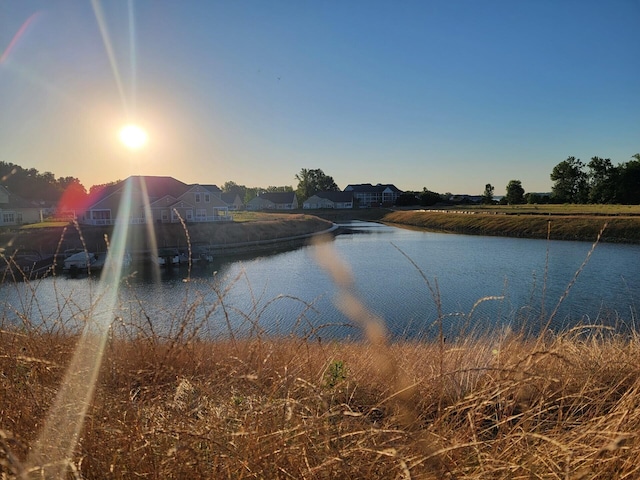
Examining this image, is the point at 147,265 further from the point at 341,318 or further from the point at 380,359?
the point at 380,359

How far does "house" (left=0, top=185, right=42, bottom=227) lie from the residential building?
64086mm

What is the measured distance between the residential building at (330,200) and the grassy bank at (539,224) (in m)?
33.9

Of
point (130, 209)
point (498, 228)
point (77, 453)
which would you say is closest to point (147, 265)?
point (130, 209)

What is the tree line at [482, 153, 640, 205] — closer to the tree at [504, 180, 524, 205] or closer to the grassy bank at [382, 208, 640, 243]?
the tree at [504, 180, 524, 205]

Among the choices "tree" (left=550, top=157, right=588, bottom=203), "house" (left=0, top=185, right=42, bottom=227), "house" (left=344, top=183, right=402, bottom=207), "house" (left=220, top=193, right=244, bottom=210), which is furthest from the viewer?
"house" (left=344, top=183, right=402, bottom=207)

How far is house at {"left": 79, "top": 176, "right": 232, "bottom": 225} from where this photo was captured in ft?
145

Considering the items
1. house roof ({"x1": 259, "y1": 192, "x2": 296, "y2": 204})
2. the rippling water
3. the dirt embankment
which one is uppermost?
house roof ({"x1": 259, "y1": 192, "x2": 296, "y2": 204})

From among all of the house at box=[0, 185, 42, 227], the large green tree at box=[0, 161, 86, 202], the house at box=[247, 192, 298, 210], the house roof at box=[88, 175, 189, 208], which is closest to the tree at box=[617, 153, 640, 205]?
the house at box=[247, 192, 298, 210]

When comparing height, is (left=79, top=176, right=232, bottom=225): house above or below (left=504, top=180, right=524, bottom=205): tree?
below

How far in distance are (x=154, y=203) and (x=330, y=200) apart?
198ft

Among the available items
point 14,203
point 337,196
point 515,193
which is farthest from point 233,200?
point 515,193

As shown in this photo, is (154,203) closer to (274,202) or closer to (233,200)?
(274,202)

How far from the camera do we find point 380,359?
448 cm

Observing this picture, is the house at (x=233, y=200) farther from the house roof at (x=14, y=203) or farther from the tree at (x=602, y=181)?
the tree at (x=602, y=181)
